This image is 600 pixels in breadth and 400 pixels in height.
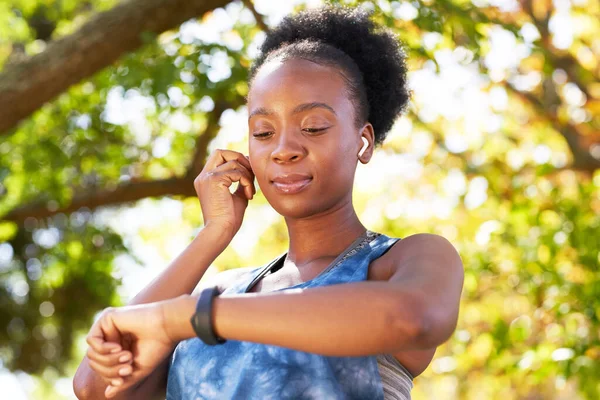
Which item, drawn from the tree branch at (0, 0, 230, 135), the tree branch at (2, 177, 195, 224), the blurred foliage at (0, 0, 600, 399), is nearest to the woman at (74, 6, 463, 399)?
the blurred foliage at (0, 0, 600, 399)

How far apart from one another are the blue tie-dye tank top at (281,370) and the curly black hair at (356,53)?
0.44m

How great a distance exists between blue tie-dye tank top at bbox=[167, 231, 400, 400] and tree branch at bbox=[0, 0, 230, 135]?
3.59 m

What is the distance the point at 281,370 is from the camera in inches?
81.5

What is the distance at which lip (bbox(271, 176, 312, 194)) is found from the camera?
226 centimetres

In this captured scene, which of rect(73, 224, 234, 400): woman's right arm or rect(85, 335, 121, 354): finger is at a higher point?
rect(85, 335, 121, 354): finger

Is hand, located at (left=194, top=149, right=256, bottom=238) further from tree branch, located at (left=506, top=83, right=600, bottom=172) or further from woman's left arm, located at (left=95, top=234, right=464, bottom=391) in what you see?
tree branch, located at (left=506, top=83, right=600, bottom=172)

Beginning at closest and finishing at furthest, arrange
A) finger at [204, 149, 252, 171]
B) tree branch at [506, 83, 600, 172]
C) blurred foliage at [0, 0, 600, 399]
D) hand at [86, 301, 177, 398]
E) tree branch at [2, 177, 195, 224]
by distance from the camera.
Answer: hand at [86, 301, 177, 398] < finger at [204, 149, 252, 171] < blurred foliage at [0, 0, 600, 399] < tree branch at [2, 177, 195, 224] < tree branch at [506, 83, 600, 172]

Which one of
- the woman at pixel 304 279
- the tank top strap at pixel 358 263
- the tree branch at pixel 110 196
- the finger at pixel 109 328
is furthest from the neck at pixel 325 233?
the tree branch at pixel 110 196

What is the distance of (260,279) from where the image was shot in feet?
8.11

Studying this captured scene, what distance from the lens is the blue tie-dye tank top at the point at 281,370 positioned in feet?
6.72

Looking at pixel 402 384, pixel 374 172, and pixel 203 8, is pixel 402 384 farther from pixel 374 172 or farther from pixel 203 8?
pixel 374 172

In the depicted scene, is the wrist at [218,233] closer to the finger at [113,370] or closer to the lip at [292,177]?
the lip at [292,177]

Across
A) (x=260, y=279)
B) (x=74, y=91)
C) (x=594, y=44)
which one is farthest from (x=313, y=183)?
(x=594, y=44)

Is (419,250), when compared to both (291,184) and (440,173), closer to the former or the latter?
(291,184)
